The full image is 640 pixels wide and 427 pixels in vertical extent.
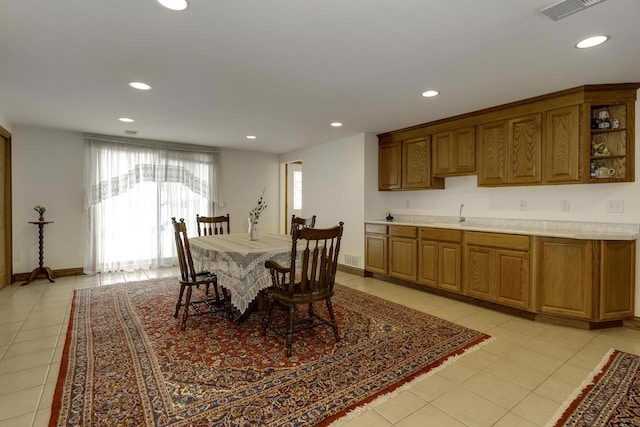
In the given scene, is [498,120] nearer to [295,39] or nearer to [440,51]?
[440,51]

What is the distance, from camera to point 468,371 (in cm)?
229

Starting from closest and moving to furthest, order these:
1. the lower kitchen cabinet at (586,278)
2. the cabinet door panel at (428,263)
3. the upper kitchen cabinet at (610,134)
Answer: the lower kitchen cabinet at (586,278) < the upper kitchen cabinet at (610,134) < the cabinet door panel at (428,263)

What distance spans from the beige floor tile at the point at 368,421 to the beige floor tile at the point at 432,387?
1.14 ft

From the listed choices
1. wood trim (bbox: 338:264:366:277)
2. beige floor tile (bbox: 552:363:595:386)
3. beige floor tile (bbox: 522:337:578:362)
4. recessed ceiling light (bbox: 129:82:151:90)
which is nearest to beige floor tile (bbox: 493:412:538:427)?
beige floor tile (bbox: 552:363:595:386)

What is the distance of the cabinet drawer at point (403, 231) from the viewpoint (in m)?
4.45

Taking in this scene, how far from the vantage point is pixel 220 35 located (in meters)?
2.21

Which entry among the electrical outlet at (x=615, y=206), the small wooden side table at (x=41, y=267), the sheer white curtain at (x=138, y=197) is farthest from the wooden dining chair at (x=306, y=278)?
the small wooden side table at (x=41, y=267)

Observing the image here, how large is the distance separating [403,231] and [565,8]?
10.1 ft

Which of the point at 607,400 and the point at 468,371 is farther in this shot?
the point at 468,371

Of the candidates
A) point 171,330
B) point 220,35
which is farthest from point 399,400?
point 220,35

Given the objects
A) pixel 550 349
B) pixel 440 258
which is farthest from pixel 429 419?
pixel 440 258

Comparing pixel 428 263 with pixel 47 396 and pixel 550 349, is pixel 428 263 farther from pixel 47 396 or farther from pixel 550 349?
pixel 47 396

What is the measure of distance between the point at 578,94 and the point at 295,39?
2.85m

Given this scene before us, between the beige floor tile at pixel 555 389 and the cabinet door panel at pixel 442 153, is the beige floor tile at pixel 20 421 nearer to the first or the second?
the beige floor tile at pixel 555 389
